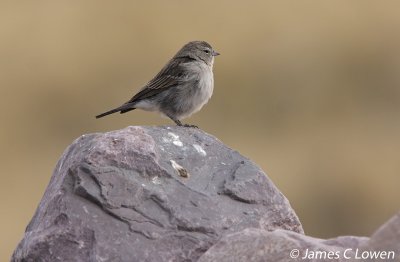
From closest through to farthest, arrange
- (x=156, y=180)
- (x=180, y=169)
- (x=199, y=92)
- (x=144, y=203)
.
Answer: (x=144, y=203) → (x=156, y=180) → (x=180, y=169) → (x=199, y=92)

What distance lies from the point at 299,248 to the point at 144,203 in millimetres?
1317

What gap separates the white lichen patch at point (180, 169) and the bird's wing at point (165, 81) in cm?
226

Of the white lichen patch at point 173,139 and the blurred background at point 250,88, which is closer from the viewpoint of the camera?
the white lichen patch at point 173,139

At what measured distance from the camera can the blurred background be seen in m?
15.7

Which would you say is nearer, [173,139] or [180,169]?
[180,169]

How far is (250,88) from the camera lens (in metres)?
17.2

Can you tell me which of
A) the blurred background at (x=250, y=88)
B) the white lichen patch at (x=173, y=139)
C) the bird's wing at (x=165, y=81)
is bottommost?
the blurred background at (x=250, y=88)

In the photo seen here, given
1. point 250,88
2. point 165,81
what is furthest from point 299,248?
point 250,88

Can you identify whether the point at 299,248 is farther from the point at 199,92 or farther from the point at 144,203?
the point at 199,92

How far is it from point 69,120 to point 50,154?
0.87 metres

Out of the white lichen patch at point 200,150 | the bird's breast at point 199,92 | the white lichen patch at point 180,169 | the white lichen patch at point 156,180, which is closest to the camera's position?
the white lichen patch at point 156,180

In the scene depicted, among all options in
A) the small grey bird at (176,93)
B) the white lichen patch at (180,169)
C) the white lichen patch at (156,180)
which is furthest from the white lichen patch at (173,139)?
the small grey bird at (176,93)

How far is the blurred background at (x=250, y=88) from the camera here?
15664 millimetres

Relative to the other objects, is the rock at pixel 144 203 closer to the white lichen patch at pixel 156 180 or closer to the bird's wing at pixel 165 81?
the white lichen patch at pixel 156 180
